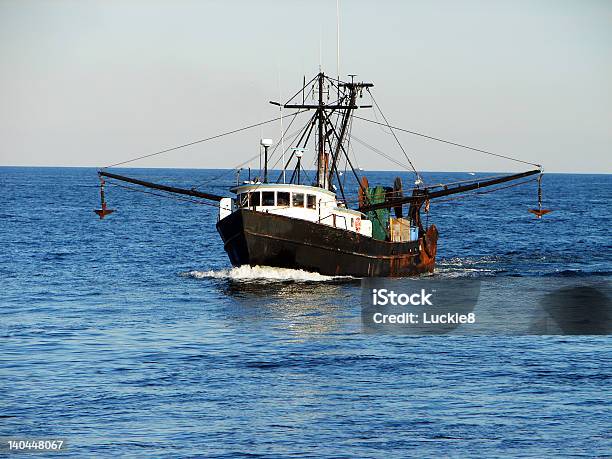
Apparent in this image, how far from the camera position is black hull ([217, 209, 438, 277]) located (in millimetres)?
50938

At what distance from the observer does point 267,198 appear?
2077 inches

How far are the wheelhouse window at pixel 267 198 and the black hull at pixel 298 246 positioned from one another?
1841 millimetres

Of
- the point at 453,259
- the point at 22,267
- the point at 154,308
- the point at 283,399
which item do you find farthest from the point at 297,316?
the point at 453,259

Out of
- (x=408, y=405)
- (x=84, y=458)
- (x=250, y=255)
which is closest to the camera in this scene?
(x=84, y=458)

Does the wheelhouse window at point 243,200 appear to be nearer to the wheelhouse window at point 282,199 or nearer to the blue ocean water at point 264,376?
the wheelhouse window at point 282,199

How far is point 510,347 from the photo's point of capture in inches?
1393

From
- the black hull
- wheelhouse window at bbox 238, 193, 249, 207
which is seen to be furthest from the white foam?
wheelhouse window at bbox 238, 193, 249, 207

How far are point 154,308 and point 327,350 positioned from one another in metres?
11.3

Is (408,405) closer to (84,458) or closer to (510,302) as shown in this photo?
(84,458)

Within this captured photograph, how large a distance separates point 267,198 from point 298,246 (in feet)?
9.86

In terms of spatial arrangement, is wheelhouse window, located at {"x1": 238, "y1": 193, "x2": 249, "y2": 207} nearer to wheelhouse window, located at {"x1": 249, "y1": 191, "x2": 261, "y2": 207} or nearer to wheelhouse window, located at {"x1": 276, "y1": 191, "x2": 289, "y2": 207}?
wheelhouse window, located at {"x1": 249, "y1": 191, "x2": 261, "y2": 207}

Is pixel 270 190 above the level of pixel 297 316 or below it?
above

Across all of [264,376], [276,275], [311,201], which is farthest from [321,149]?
[264,376]

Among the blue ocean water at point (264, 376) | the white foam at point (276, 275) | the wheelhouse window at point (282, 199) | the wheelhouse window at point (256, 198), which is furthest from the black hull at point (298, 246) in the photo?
the wheelhouse window at point (282, 199)
